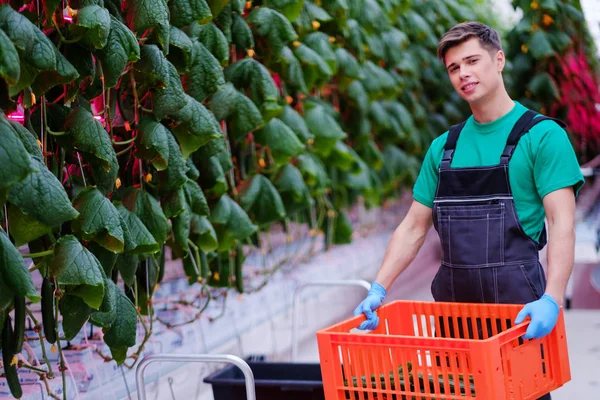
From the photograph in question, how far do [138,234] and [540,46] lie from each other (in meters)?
2.86

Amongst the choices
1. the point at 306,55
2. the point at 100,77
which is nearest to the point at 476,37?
the point at 100,77

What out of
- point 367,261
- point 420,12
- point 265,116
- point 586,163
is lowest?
point 367,261

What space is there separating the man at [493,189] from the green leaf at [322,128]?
1.05m

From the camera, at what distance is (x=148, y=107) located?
200cm

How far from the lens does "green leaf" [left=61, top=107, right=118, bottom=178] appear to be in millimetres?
1521

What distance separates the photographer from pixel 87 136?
4.99 feet

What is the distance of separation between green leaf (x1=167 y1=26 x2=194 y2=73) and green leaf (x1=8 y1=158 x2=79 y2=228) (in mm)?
562

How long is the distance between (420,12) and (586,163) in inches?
54.2

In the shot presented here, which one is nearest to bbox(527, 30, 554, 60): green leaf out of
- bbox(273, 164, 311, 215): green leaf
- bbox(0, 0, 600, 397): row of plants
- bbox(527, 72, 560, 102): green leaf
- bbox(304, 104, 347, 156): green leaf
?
bbox(527, 72, 560, 102): green leaf

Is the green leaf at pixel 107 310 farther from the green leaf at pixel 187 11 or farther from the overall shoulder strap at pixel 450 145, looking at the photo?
the overall shoulder strap at pixel 450 145

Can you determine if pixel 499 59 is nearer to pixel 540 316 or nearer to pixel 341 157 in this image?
pixel 540 316

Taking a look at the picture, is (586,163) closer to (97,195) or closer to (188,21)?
(188,21)

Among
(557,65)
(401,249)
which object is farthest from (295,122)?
(557,65)

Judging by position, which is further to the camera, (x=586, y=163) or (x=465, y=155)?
(x=586, y=163)
